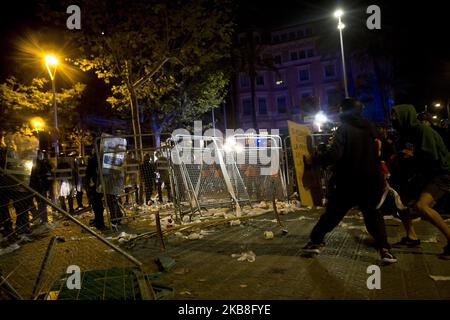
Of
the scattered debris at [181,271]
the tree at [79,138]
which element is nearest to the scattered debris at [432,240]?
the scattered debris at [181,271]

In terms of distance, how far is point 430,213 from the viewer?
4.46 m

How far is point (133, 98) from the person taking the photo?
49.0 feet

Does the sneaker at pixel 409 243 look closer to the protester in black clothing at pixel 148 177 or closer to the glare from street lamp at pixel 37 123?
the protester in black clothing at pixel 148 177

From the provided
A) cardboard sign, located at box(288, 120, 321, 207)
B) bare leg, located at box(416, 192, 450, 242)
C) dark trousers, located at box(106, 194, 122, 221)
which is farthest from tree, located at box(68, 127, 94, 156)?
bare leg, located at box(416, 192, 450, 242)

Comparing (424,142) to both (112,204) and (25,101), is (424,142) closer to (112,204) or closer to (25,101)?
(112,204)

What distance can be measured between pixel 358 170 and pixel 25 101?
20016 millimetres

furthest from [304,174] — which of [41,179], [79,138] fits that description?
[79,138]

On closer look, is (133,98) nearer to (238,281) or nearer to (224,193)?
(224,193)

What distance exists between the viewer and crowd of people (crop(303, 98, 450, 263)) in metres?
4.36

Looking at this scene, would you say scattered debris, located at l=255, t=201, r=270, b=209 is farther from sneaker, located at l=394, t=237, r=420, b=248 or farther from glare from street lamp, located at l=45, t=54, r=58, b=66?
glare from street lamp, located at l=45, t=54, r=58, b=66

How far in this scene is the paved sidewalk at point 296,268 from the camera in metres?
3.63

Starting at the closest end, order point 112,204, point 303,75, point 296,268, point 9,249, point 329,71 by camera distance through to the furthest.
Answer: point 296,268, point 9,249, point 112,204, point 329,71, point 303,75

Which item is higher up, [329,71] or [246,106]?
[329,71]
